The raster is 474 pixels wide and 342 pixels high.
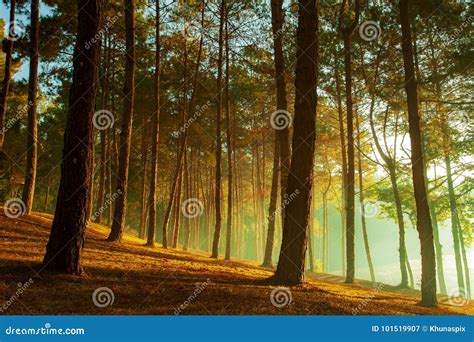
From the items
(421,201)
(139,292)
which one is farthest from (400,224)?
(139,292)

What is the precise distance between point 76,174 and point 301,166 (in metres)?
4.70

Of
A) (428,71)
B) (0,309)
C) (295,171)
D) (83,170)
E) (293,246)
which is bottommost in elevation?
(0,309)

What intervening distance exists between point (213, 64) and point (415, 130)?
1372 centimetres

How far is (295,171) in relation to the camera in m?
8.40

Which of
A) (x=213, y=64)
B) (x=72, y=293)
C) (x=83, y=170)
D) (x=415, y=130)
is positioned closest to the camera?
(x=72, y=293)

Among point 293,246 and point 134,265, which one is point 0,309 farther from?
point 293,246

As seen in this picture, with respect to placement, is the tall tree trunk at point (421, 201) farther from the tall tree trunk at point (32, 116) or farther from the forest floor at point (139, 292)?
the tall tree trunk at point (32, 116)

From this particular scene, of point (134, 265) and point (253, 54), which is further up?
point (253, 54)

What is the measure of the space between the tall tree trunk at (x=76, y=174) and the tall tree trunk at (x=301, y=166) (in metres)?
4.29

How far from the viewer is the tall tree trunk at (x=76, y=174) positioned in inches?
272

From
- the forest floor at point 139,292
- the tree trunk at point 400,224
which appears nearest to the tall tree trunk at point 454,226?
the tree trunk at point 400,224

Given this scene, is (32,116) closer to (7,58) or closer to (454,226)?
(7,58)

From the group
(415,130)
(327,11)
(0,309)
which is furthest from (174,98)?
(0,309)

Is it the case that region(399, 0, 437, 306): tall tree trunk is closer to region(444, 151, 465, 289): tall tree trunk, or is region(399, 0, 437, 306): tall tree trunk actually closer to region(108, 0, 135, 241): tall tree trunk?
region(108, 0, 135, 241): tall tree trunk
